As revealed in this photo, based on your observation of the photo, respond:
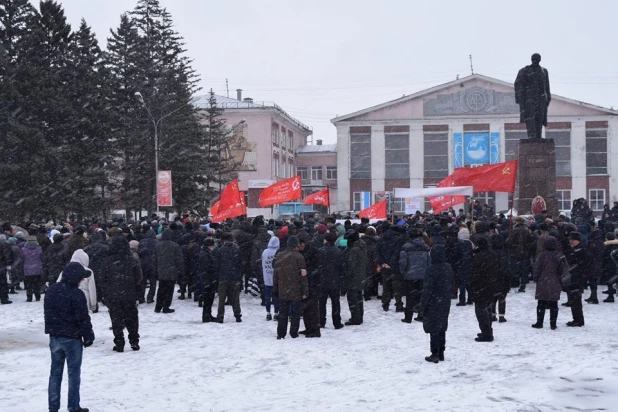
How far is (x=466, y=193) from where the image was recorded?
19266 millimetres

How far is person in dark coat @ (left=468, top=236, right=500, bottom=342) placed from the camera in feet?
35.4

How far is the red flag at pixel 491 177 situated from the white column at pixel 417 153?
123 feet

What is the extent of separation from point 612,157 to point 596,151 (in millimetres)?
1239

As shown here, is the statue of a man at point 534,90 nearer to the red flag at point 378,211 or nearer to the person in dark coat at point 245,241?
the red flag at point 378,211

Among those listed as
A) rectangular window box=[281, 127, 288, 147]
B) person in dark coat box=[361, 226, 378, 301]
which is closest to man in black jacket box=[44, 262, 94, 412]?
person in dark coat box=[361, 226, 378, 301]

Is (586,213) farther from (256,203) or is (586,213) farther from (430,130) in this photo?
(256,203)

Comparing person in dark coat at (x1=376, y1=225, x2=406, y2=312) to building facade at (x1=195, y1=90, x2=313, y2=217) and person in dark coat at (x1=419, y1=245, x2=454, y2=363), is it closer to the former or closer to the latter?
person in dark coat at (x1=419, y1=245, x2=454, y2=363)

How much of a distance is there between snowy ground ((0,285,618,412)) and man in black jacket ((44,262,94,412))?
455 mm

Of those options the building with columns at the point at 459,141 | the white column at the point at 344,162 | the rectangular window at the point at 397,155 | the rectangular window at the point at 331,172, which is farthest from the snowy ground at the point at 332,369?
the rectangular window at the point at 331,172

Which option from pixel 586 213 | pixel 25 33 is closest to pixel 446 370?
pixel 586 213

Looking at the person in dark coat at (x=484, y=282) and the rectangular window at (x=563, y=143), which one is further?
the rectangular window at (x=563, y=143)

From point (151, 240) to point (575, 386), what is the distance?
960 cm

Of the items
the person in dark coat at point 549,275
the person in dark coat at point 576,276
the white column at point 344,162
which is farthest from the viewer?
the white column at point 344,162

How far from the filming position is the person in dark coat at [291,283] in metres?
11.5
